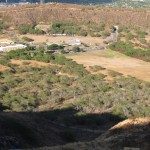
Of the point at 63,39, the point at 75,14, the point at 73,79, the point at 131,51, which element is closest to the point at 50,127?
the point at 73,79

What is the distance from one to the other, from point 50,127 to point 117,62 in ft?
136

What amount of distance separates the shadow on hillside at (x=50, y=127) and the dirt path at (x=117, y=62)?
960 inches

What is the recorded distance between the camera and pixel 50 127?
3244 centimetres

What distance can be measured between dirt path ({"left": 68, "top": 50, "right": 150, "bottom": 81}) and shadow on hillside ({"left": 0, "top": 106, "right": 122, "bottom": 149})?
80.0 feet

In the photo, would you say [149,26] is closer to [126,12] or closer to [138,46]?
[126,12]

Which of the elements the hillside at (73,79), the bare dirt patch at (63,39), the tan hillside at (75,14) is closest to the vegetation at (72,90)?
the hillside at (73,79)

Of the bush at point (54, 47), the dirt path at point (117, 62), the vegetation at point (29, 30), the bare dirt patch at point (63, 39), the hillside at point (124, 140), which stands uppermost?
the hillside at point (124, 140)

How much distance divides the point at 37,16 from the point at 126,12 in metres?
28.1

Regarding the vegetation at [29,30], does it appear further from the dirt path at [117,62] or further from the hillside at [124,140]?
the hillside at [124,140]

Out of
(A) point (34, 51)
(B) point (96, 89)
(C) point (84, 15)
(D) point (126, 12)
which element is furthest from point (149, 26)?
(B) point (96, 89)

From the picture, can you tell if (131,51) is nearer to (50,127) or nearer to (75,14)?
(75,14)

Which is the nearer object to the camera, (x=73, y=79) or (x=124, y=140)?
(x=124, y=140)

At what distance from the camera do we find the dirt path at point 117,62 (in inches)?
2560

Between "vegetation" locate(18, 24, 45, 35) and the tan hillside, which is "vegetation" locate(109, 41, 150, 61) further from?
the tan hillside
